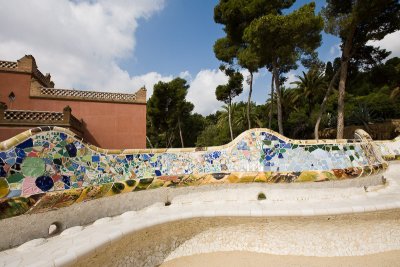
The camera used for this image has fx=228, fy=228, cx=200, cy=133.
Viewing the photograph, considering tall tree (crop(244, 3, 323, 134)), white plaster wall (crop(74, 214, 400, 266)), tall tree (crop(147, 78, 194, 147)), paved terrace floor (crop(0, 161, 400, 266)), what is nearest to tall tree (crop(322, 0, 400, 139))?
tall tree (crop(244, 3, 323, 134))

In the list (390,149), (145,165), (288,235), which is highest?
(390,149)

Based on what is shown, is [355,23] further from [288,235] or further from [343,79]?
[288,235]

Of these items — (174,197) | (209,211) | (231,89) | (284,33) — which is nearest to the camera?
(209,211)

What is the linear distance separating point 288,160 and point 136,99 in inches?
492

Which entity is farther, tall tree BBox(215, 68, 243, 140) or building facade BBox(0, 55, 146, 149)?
tall tree BBox(215, 68, 243, 140)

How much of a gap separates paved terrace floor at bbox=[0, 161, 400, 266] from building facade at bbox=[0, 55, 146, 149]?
9.50 meters

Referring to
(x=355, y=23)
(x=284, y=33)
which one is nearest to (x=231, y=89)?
(x=284, y=33)

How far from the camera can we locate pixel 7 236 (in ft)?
9.78

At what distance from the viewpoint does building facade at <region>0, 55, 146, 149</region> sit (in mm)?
12883

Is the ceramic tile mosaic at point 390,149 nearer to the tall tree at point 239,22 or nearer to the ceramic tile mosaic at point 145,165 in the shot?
the ceramic tile mosaic at point 145,165

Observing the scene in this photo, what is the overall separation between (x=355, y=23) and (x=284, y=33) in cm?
383

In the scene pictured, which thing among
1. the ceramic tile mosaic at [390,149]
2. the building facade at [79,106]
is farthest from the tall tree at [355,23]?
the building facade at [79,106]

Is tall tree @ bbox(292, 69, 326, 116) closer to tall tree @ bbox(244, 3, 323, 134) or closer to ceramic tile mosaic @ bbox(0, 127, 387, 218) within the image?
tall tree @ bbox(244, 3, 323, 134)

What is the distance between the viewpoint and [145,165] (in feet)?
15.9
